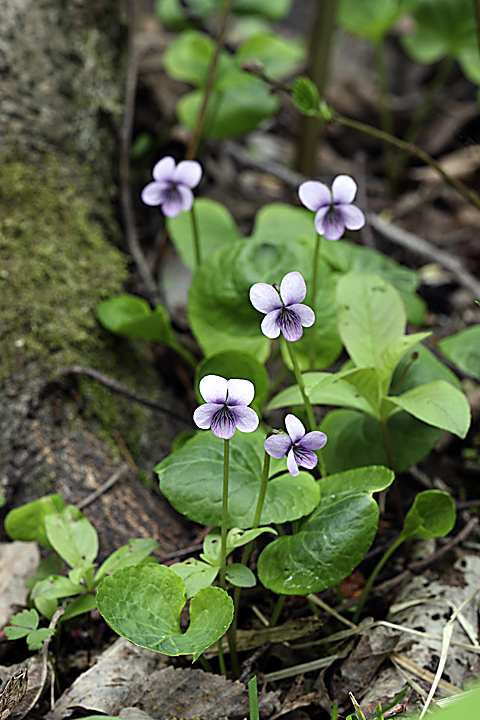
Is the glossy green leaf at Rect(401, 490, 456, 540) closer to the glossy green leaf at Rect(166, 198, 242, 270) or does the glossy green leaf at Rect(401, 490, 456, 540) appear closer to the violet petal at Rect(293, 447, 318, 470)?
the violet petal at Rect(293, 447, 318, 470)

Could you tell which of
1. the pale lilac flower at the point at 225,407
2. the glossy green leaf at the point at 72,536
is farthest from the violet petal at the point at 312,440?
the glossy green leaf at the point at 72,536

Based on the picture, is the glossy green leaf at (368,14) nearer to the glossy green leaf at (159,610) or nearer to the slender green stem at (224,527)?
the slender green stem at (224,527)

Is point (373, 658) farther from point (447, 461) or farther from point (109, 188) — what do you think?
point (109, 188)

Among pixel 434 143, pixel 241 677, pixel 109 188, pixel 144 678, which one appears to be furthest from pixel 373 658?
pixel 434 143

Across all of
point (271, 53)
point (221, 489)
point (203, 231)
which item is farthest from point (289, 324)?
point (271, 53)

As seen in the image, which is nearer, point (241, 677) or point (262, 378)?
point (241, 677)
